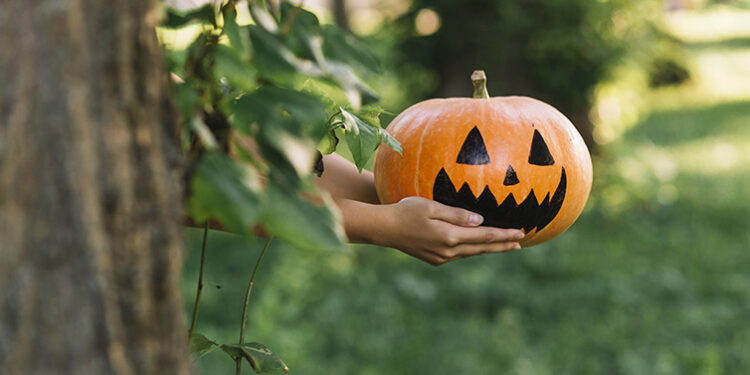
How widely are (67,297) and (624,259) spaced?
4385mm

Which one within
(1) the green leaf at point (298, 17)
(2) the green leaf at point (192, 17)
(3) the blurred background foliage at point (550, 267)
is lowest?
(3) the blurred background foliage at point (550, 267)

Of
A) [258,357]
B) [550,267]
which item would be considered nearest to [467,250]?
[258,357]

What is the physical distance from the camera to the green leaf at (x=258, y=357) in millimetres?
1111

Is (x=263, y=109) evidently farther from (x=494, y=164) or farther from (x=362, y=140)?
(x=494, y=164)

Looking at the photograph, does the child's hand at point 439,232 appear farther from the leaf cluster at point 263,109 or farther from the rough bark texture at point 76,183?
the rough bark texture at point 76,183

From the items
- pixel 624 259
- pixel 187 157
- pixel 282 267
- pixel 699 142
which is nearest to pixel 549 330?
pixel 624 259

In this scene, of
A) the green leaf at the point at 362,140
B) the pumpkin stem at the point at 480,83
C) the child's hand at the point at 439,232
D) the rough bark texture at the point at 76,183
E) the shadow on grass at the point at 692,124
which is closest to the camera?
the rough bark texture at the point at 76,183

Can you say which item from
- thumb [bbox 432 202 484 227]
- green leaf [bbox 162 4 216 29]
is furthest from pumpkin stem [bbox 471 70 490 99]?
green leaf [bbox 162 4 216 29]

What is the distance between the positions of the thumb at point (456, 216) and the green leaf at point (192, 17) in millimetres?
713

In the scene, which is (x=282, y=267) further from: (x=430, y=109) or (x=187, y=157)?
(x=187, y=157)

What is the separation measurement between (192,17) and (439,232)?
0.74 meters

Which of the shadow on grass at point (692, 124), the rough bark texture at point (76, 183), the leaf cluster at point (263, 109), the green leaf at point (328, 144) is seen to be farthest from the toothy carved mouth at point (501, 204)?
the shadow on grass at point (692, 124)

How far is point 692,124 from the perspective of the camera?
8.14 meters

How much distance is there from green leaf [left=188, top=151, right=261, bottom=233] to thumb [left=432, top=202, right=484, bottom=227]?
741mm
